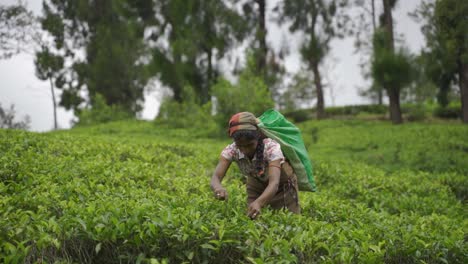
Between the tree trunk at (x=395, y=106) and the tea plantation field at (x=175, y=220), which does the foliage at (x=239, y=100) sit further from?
the tea plantation field at (x=175, y=220)

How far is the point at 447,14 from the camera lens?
18.9m

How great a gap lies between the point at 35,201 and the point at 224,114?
16756mm

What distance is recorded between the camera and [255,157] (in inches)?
172

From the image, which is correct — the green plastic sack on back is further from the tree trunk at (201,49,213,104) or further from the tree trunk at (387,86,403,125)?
the tree trunk at (201,49,213,104)

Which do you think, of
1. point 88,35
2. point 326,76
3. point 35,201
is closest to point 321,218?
point 35,201

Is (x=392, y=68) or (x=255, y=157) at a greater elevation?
(x=392, y=68)

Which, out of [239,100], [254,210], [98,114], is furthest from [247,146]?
[98,114]

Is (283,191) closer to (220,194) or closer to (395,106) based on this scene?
(220,194)

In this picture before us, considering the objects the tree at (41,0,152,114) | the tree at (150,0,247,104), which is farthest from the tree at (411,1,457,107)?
the tree at (41,0,152,114)

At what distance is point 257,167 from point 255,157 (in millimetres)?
101

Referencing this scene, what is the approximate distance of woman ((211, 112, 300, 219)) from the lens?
4133mm

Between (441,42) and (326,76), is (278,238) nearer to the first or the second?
(441,42)

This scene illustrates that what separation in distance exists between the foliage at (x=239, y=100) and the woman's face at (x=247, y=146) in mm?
16251

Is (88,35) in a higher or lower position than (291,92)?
higher
